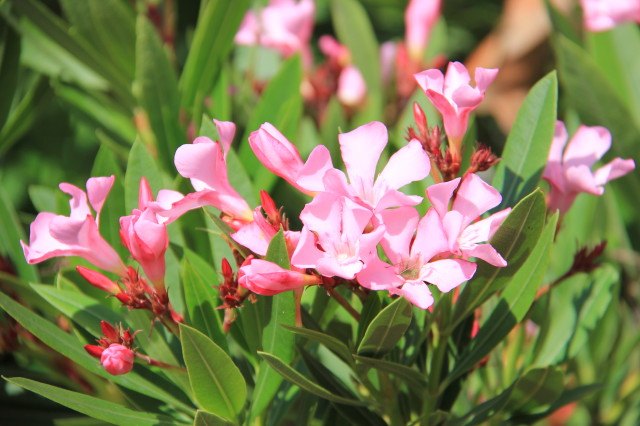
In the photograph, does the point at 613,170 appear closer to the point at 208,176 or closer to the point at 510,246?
the point at 510,246

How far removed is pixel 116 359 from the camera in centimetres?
81

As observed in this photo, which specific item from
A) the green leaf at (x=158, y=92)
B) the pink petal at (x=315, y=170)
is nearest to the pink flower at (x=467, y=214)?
the pink petal at (x=315, y=170)

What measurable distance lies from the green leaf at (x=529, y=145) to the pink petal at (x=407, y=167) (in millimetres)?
209

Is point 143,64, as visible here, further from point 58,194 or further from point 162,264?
point 162,264

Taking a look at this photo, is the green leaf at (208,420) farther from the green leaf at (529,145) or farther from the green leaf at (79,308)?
the green leaf at (529,145)

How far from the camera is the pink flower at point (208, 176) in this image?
2.63 feet

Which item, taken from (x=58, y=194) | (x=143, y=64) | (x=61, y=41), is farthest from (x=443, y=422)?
(x=61, y=41)

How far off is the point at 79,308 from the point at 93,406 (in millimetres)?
157

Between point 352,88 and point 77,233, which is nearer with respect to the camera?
point 77,233

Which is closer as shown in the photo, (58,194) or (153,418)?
(153,418)

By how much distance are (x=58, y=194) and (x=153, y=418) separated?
0.37m

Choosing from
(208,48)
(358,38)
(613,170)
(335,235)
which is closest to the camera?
(335,235)

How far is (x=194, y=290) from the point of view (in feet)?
2.88

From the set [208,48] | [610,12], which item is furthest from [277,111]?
[610,12]
